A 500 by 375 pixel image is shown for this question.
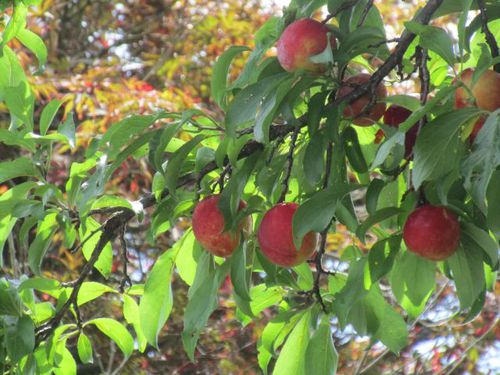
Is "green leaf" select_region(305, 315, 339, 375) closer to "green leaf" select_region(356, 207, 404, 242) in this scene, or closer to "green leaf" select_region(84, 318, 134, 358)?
"green leaf" select_region(356, 207, 404, 242)

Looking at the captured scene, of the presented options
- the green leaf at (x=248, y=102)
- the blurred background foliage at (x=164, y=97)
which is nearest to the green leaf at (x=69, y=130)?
the green leaf at (x=248, y=102)

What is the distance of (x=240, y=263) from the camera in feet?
3.03

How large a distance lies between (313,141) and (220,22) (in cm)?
265

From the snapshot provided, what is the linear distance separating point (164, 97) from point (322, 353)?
6.40 feet

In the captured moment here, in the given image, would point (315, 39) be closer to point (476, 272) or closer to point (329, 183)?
point (329, 183)

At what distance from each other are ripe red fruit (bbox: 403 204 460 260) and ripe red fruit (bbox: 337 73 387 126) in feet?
0.45

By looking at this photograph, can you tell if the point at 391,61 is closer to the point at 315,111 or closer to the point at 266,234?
the point at 315,111

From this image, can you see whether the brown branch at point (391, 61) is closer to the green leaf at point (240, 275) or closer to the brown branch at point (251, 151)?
the brown branch at point (251, 151)

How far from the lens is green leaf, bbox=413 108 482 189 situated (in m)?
0.80

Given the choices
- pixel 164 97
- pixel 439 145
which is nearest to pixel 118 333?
pixel 439 145

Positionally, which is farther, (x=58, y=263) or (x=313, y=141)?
(x=58, y=263)

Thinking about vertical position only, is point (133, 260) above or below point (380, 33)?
below

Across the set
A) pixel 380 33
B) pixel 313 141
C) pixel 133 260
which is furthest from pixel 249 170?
pixel 133 260

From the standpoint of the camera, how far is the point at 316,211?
866 millimetres
